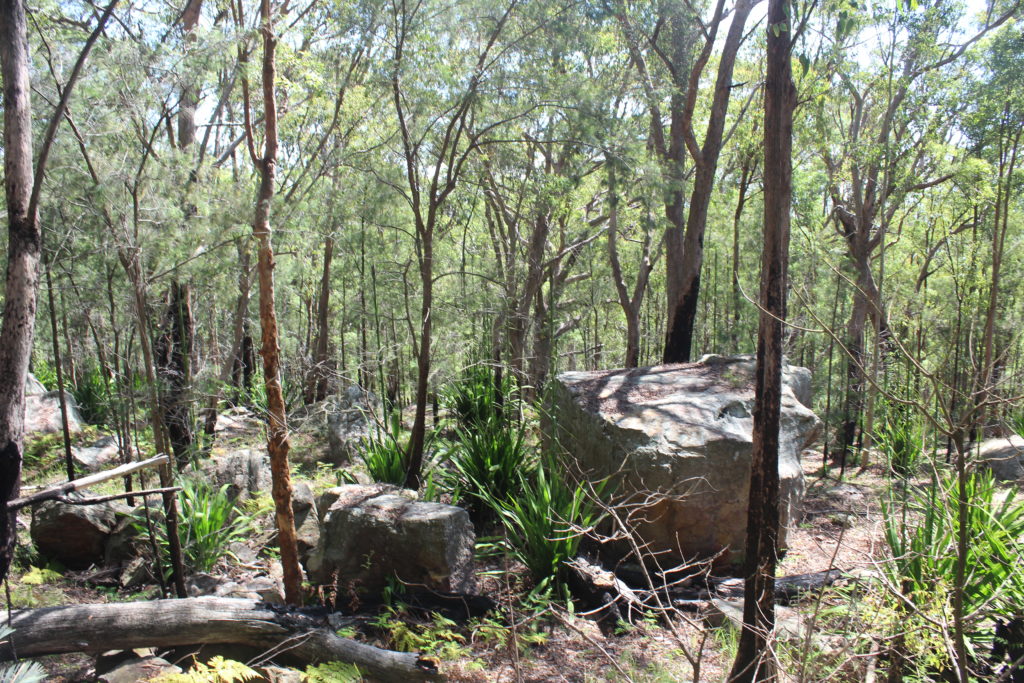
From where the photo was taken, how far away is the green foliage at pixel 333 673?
3307 millimetres

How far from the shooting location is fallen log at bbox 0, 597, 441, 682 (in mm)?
3441

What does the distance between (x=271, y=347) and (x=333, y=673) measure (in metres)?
1.95

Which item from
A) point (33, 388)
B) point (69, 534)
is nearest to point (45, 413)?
point (33, 388)

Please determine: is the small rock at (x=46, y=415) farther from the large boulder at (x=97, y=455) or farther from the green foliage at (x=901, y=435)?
the green foliage at (x=901, y=435)

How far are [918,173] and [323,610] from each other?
10.0 meters

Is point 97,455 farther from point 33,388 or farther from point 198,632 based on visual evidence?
point 198,632

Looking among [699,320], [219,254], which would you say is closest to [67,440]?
[219,254]

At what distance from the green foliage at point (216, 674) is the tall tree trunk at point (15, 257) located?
897 mm

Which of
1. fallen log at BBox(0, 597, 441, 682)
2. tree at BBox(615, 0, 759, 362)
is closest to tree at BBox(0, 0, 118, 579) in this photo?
fallen log at BBox(0, 597, 441, 682)

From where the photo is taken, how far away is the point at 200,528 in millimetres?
5324

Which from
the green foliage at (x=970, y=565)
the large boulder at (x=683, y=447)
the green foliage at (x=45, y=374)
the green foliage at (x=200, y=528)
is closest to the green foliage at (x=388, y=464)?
the green foliage at (x=200, y=528)

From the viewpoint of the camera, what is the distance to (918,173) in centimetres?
977

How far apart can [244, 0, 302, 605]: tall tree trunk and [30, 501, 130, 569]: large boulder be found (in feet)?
8.54

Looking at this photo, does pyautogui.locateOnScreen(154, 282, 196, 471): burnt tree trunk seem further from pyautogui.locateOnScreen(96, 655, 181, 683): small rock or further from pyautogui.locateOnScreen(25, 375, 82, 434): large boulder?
pyautogui.locateOnScreen(96, 655, 181, 683): small rock
